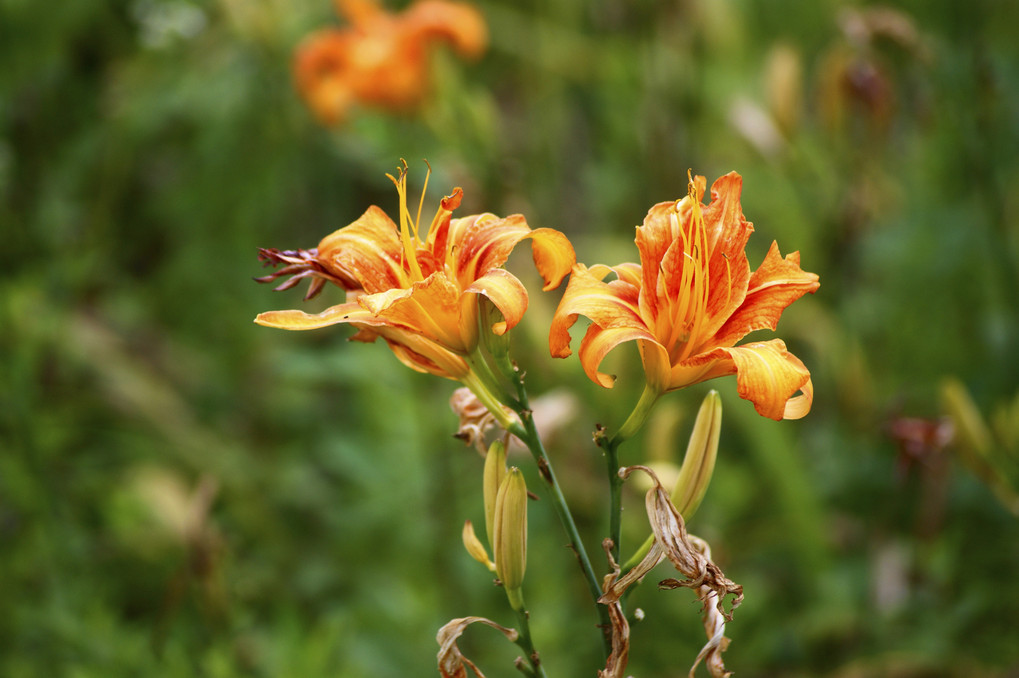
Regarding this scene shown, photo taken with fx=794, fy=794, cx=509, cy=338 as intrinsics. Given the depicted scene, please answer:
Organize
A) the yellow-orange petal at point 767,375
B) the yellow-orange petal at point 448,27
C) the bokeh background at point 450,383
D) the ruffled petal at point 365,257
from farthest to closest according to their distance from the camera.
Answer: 1. the yellow-orange petal at point 448,27
2. the bokeh background at point 450,383
3. the ruffled petal at point 365,257
4. the yellow-orange petal at point 767,375

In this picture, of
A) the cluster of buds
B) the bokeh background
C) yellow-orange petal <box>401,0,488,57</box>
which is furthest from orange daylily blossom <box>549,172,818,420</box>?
yellow-orange petal <box>401,0,488,57</box>

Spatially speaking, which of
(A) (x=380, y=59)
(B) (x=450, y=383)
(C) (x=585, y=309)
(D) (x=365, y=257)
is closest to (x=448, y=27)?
(A) (x=380, y=59)

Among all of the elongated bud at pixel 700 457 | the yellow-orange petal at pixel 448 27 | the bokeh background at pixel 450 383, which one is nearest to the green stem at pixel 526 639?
the elongated bud at pixel 700 457

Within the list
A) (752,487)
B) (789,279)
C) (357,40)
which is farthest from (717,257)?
(357,40)

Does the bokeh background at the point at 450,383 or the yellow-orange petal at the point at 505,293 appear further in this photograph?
the bokeh background at the point at 450,383

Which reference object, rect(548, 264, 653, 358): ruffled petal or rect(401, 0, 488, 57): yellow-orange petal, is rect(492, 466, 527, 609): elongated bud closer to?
rect(548, 264, 653, 358): ruffled petal

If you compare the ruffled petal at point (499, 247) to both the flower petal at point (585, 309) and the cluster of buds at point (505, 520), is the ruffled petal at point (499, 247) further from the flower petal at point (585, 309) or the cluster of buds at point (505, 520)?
the cluster of buds at point (505, 520)
